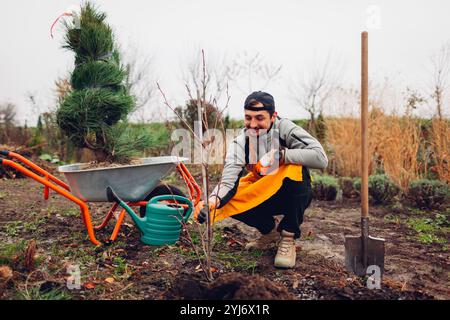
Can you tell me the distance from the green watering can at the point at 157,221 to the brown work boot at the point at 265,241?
563mm

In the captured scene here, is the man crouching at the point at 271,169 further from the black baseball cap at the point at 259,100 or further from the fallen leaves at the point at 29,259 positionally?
the fallen leaves at the point at 29,259

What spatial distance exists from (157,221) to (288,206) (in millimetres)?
927

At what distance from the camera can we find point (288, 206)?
Answer: 284 cm

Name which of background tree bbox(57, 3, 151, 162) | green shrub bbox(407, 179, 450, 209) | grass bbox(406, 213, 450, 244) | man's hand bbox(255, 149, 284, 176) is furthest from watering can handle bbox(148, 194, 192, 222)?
green shrub bbox(407, 179, 450, 209)

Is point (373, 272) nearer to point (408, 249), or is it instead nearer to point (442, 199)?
point (408, 249)

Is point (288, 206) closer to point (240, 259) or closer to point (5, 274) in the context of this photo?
point (240, 259)

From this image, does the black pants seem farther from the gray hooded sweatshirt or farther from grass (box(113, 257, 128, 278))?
grass (box(113, 257, 128, 278))

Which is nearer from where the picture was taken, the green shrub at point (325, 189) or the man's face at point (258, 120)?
the man's face at point (258, 120)

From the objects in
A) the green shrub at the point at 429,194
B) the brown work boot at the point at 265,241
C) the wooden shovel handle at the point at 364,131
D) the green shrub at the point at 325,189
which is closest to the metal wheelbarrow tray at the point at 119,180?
the brown work boot at the point at 265,241

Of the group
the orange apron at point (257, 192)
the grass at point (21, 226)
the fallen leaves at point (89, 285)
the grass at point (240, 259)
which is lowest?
the grass at point (240, 259)

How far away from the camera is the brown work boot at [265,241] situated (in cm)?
310

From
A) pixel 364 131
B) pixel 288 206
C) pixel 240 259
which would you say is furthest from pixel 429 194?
pixel 240 259

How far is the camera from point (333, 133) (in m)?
7.49
